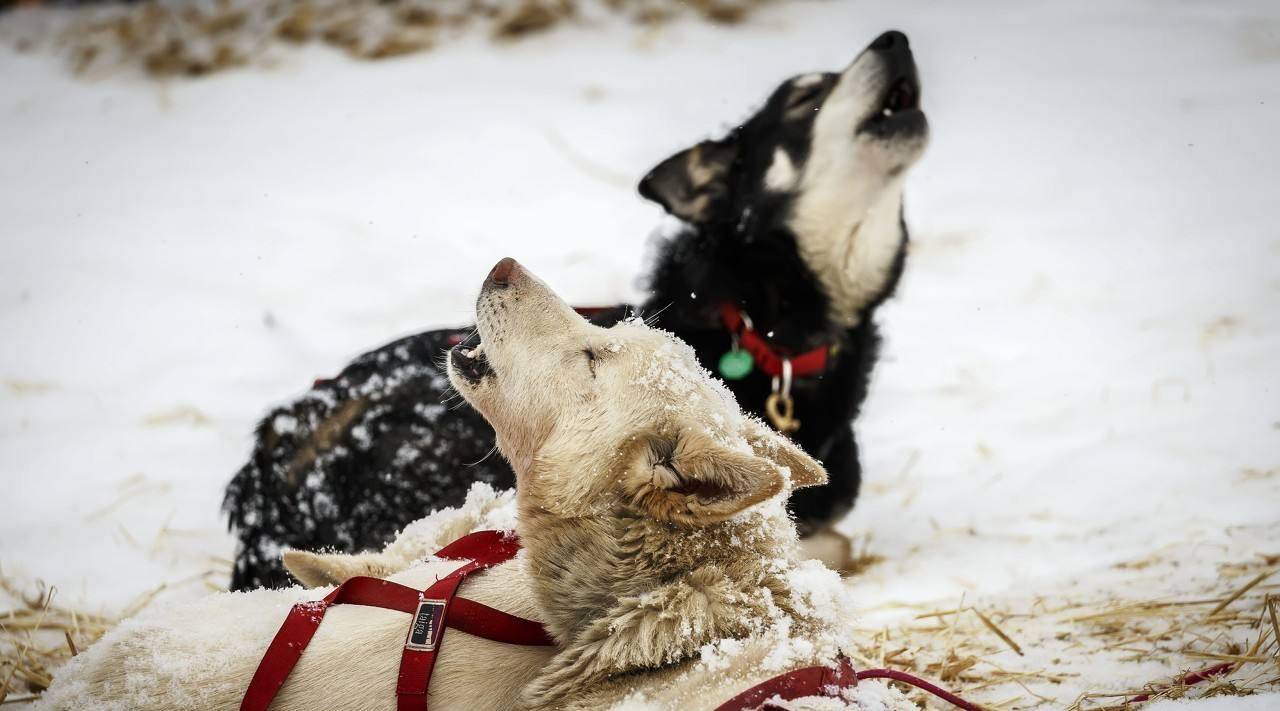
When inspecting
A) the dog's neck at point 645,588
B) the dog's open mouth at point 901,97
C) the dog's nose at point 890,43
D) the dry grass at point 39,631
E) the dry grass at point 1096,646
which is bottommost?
the dry grass at point 39,631

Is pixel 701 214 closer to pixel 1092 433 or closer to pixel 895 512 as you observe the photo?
pixel 895 512

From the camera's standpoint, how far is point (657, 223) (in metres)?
6.49

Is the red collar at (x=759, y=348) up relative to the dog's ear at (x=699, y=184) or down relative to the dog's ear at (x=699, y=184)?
down

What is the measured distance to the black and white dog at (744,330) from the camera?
11.4ft

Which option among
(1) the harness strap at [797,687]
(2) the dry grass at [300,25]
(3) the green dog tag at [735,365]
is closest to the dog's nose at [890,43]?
(3) the green dog tag at [735,365]

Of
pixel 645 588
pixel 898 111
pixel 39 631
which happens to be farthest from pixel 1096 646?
pixel 39 631

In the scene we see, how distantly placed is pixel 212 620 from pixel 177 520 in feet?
7.18

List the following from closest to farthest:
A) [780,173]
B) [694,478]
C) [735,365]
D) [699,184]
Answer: [694,478]
[735,365]
[780,173]
[699,184]

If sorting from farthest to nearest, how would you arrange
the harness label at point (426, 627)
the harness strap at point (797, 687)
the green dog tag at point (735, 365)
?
the green dog tag at point (735, 365)
the harness label at point (426, 627)
the harness strap at point (797, 687)

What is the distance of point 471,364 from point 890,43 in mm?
2679

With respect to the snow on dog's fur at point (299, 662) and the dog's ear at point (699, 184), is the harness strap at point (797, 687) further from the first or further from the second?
the dog's ear at point (699, 184)

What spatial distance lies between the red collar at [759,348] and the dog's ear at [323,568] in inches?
78.0

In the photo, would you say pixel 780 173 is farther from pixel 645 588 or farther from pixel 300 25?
pixel 300 25

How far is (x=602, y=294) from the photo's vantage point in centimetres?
580
